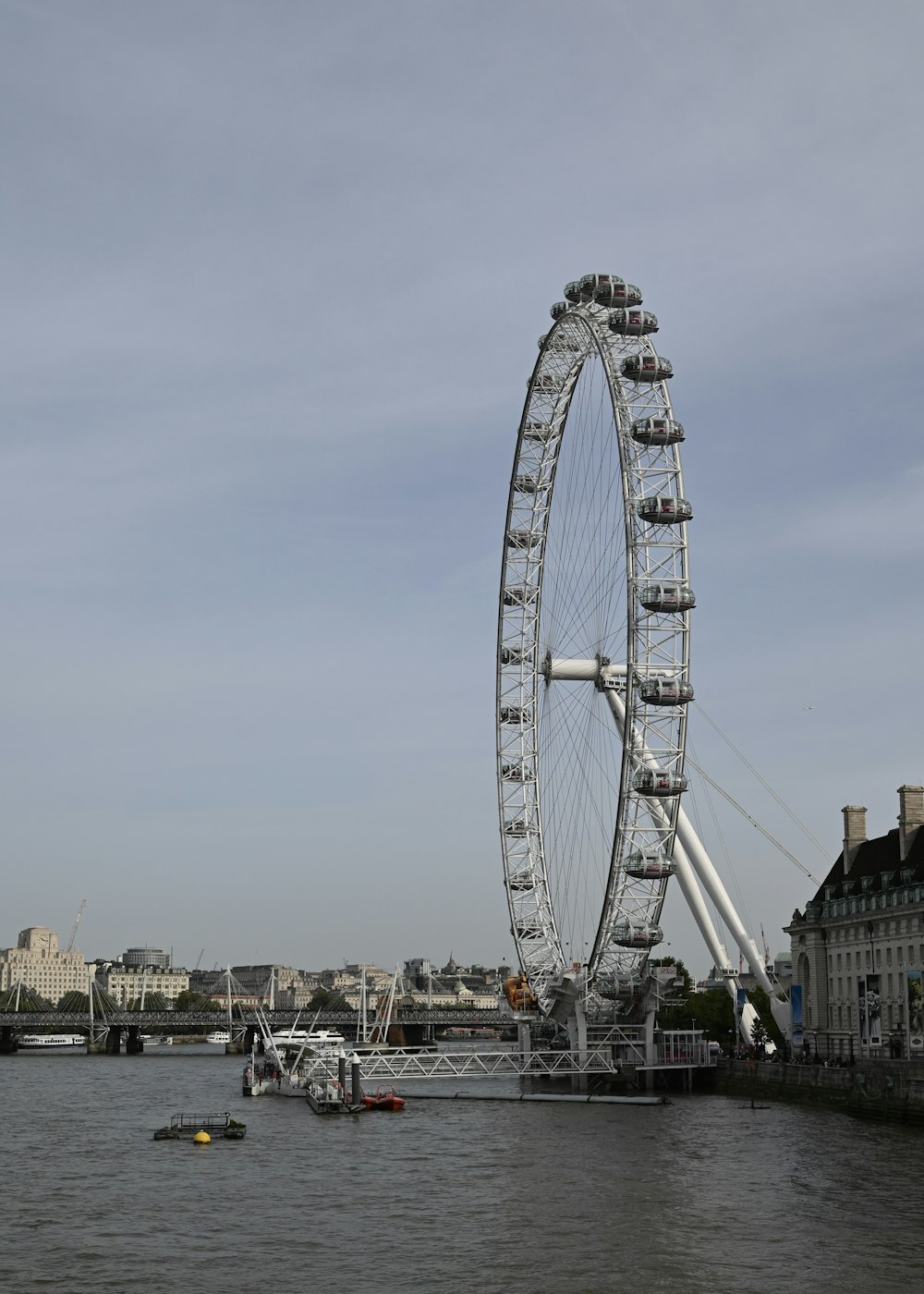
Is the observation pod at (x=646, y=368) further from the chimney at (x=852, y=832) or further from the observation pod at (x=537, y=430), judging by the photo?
the chimney at (x=852, y=832)

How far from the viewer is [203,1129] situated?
2608 inches

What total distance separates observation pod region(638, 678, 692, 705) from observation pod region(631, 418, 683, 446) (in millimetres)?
12144

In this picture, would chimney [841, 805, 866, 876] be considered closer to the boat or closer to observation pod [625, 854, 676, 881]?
observation pod [625, 854, 676, 881]

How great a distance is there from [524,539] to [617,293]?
688 inches

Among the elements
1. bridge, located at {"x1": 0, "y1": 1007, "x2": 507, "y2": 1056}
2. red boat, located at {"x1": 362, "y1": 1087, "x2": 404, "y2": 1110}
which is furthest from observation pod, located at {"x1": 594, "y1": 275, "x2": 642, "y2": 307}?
bridge, located at {"x1": 0, "y1": 1007, "x2": 507, "y2": 1056}

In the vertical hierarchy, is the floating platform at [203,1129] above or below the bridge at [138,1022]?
below

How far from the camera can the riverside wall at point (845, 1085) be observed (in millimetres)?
62000

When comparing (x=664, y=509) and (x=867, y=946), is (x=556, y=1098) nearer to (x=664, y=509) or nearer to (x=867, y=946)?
(x=867, y=946)

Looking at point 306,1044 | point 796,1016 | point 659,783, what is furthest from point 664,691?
point 306,1044

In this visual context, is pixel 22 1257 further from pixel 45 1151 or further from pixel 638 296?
pixel 638 296

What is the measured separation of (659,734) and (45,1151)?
119ft

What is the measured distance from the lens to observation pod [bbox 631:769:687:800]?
8062 cm

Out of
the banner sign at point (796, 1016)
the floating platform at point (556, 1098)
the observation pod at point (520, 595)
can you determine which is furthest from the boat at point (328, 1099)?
the observation pod at point (520, 595)

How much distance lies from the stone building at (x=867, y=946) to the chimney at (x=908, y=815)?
0.16ft
